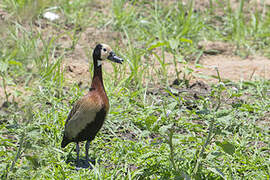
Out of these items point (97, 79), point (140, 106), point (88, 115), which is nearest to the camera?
point (88, 115)

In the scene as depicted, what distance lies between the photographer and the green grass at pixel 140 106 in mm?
2871

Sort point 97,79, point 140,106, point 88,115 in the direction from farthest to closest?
point 140,106
point 97,79
point 88,115

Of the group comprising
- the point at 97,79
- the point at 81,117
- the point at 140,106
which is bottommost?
the point at 140,106

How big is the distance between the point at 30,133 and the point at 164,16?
13.2 ft

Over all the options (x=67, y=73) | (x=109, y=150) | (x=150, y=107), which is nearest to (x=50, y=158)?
(x=109, y=150)

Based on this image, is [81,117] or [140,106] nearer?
[81,117]

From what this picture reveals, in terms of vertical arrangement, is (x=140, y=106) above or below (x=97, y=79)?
below

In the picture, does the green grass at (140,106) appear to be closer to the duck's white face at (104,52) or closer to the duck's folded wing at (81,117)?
the duck's folded wing at (81,117)

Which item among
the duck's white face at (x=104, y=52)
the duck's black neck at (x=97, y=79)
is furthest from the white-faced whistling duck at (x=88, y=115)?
the duck's white face at (x=104, y=52)

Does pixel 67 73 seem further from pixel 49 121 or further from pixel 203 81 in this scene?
pixel 203 81

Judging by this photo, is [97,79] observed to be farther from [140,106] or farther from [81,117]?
[140,106]

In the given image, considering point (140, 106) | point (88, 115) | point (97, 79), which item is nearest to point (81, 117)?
point (88, 115)

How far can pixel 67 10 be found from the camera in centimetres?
577

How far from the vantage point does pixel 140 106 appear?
4055mm
